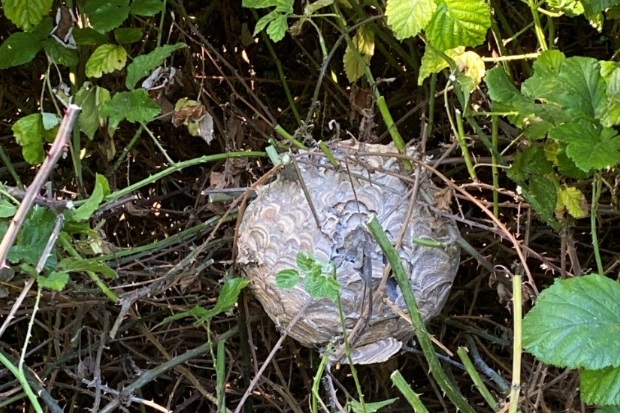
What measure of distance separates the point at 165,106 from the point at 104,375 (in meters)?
0.61

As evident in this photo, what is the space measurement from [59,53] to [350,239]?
1.64ft

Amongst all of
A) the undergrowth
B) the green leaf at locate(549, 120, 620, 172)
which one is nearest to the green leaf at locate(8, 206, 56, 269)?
the undergrowth

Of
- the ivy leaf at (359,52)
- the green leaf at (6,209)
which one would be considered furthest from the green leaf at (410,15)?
the green leaf at (6,209)

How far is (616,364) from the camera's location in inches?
27.8

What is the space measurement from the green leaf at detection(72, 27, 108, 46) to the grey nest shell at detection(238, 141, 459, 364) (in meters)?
0.34

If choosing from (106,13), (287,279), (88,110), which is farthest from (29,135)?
(287,279)

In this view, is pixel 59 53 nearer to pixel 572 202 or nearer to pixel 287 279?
pixel 287 279

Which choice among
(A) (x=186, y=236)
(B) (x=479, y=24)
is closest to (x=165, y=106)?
(A) (x=186, y=236)

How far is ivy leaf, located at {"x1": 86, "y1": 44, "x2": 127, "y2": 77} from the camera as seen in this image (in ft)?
3.50

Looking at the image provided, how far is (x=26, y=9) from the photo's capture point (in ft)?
3.25

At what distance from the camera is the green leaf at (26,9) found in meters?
0.99

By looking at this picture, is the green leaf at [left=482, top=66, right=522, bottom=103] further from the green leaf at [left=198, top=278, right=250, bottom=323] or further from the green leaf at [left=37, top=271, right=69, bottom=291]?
the green leaf at [left=37, top=271, right=69, bottom=291]

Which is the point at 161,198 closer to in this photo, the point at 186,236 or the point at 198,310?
the point at 186,236

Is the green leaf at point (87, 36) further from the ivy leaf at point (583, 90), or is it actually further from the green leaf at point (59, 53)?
the ivy leaf at point (583, 90)
